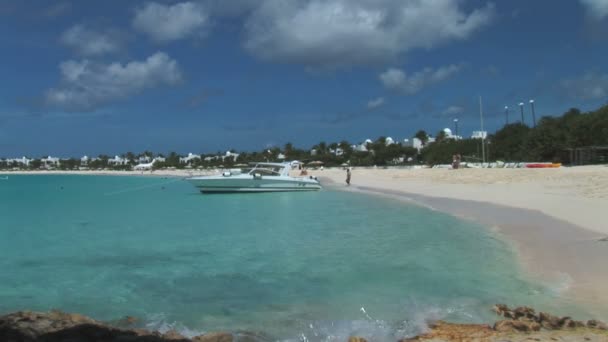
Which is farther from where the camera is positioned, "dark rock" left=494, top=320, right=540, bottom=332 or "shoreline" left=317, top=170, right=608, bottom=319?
"shoreline" left=317, top=170, right=608, bottom=319

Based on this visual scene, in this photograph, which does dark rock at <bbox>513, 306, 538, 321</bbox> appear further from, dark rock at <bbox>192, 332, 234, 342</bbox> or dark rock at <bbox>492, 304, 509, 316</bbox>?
dark rock at <bbox>192, 332, 234, 342</bbox>

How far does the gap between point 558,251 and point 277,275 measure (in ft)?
17.8

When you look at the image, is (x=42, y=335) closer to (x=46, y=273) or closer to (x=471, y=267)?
(x=46, y=273)

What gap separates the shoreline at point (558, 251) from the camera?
23.2 feet

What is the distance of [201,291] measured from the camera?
8.48 meters

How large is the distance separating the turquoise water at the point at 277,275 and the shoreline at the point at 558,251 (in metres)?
0.35

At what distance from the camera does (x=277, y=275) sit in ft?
31.2

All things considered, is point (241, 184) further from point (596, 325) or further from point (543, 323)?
point (596, 325)

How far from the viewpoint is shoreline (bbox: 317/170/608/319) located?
7.07 m

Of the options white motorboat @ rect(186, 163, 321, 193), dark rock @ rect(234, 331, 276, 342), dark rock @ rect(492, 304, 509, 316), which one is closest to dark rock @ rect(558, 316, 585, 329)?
dark rock @ rect(492, 304, 509, 316)

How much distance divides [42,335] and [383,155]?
3976 inches

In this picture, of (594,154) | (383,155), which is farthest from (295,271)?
(383,155)

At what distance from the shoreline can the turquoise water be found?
0.35 metres

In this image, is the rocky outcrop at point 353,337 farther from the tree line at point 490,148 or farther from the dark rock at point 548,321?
the tree line at point 490,148
